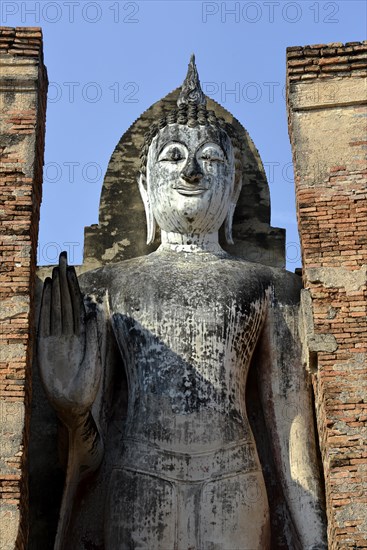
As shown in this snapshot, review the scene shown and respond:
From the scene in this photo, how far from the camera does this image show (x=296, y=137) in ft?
34.7

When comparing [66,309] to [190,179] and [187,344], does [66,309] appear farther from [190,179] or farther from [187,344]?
[190,179]

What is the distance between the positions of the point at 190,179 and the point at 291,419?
6.47ft

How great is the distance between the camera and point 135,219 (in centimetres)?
1143

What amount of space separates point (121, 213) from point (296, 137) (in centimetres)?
172

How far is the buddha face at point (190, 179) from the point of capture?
10602mm

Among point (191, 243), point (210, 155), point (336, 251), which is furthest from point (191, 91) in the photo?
point (336, 251)

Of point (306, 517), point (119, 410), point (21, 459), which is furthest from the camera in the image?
point (119, 410)

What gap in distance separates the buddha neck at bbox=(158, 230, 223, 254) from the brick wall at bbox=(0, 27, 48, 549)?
108cm

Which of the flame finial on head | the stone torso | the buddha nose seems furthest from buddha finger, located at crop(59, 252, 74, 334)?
the flame finial on head

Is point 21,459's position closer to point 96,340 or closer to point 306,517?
point 96,340

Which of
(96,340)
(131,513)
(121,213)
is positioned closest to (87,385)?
(96,340)

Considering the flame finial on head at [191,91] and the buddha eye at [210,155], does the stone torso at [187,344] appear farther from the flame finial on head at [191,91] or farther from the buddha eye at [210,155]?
the flame finial on head at [191,91]

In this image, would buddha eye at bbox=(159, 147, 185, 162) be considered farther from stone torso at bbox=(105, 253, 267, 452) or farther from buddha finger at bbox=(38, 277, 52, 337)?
buddha finger at bbox=(38, 277, 52, 337)

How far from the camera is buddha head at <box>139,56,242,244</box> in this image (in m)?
10.6
